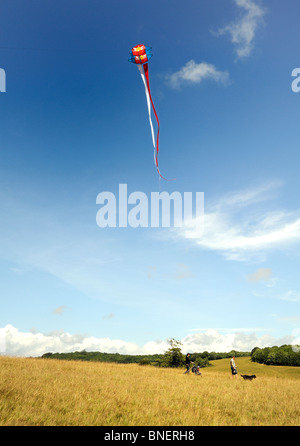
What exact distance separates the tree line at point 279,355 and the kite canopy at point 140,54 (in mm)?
70369

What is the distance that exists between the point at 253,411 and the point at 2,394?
28.7 feet

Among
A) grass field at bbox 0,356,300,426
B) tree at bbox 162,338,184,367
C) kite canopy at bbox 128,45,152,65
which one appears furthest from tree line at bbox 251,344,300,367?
kite canopy at bbox 128,45,152,65

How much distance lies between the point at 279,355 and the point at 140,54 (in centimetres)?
7470

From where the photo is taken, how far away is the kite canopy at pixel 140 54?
13366 millimetres

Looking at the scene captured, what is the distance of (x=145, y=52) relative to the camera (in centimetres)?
1342

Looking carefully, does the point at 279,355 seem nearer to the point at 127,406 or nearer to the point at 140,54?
the point at 127,406

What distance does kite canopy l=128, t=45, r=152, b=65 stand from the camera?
1337 centimetres

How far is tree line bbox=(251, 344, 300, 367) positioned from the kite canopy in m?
70.4

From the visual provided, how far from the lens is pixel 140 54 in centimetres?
1337

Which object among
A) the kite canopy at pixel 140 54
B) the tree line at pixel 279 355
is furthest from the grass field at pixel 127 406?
the tree line at pixel 279 355
